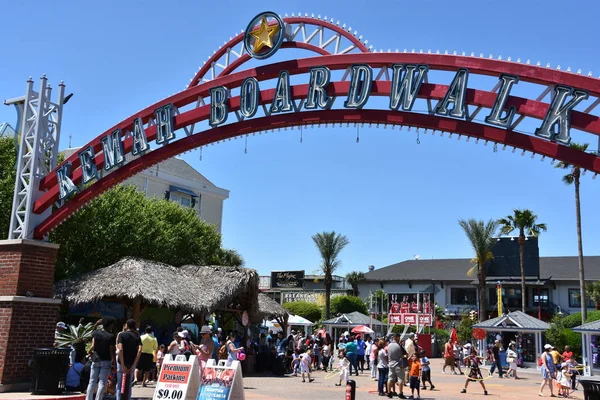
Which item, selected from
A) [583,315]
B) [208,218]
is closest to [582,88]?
[583,315]

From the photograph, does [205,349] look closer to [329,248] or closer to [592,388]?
[592,388]

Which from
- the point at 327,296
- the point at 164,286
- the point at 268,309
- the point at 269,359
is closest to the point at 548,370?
the point at 269,359

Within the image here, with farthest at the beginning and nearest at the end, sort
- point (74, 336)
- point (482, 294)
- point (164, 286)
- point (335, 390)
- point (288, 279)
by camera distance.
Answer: point (288, 279)
point (482, 294)
point (164, 286)
point (335, 390)
point (74, 336)

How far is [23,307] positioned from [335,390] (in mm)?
8998

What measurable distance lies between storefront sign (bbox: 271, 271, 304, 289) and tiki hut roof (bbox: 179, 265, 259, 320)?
4717 centimetres

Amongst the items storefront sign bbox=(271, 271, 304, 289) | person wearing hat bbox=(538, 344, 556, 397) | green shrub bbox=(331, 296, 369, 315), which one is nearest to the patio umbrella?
person wearing hat bbox=(538, 344, 556, 397)

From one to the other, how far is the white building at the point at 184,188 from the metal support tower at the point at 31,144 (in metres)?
30.6

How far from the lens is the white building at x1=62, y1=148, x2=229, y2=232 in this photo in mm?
48719

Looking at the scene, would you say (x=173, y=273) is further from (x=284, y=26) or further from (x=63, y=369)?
(x=284, y=26)

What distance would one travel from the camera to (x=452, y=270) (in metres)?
63.4

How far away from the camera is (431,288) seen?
6116 cm

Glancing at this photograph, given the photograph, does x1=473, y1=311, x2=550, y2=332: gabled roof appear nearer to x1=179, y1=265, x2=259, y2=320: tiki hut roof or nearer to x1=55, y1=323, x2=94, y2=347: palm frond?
x1=179, y1=265, x2=259, y2=320: tiki hut roof

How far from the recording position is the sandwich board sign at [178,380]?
10344 mm

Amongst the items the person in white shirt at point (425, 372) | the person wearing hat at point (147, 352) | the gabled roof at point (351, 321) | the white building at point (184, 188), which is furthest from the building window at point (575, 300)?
the person wearing hat at point (147, 352)
